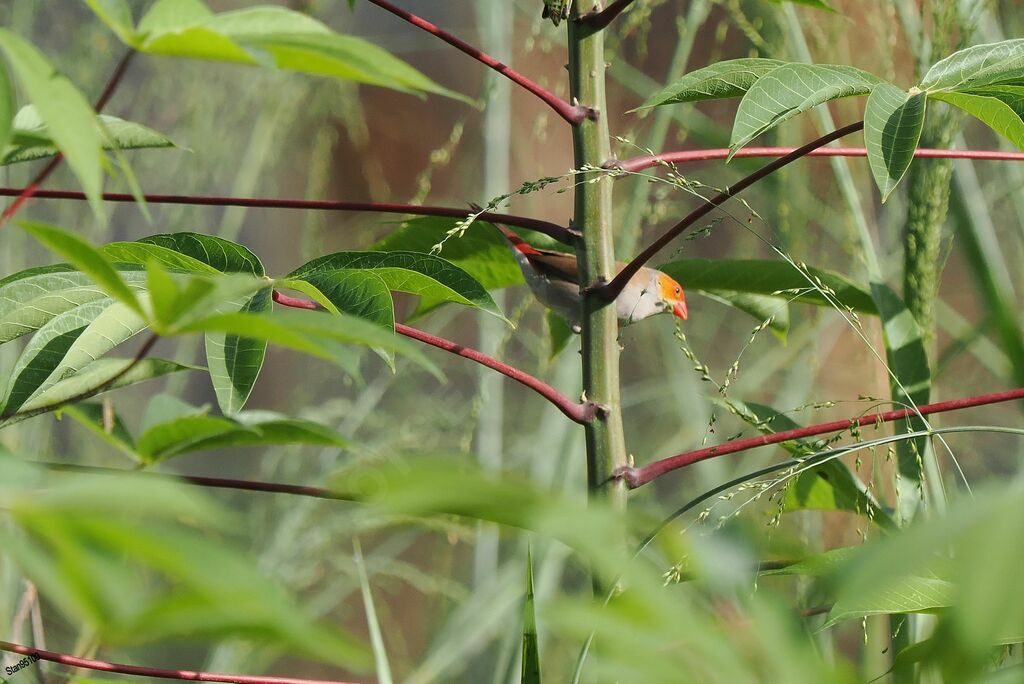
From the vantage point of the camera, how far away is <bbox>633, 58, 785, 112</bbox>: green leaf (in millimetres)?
483

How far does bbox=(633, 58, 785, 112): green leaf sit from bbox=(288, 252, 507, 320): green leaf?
0.43ft

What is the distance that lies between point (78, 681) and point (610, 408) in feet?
1.07

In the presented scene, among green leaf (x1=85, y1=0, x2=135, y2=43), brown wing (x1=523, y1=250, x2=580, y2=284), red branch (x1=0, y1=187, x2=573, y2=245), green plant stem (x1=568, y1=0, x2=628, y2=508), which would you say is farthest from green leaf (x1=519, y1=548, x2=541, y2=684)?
brown wing (x1=523, y1=250, x2=580, y2=284)

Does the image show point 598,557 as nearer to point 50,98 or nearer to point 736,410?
point 50,98

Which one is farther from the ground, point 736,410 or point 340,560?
point 736,410

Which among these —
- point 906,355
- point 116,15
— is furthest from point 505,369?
point 906,355

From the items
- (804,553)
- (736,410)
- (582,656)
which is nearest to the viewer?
(804,553)

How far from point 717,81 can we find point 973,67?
14 cm

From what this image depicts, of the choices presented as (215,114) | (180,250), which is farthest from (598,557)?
(215,114)

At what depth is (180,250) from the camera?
532 millimetres

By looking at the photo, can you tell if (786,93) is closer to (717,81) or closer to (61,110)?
(717,81)

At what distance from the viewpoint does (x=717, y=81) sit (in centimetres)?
50

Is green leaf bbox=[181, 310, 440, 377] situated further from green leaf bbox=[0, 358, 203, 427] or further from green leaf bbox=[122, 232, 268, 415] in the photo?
green leaf bbox=[0, 358, 203, 427]

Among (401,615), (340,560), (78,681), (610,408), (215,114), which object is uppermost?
(215,114)
